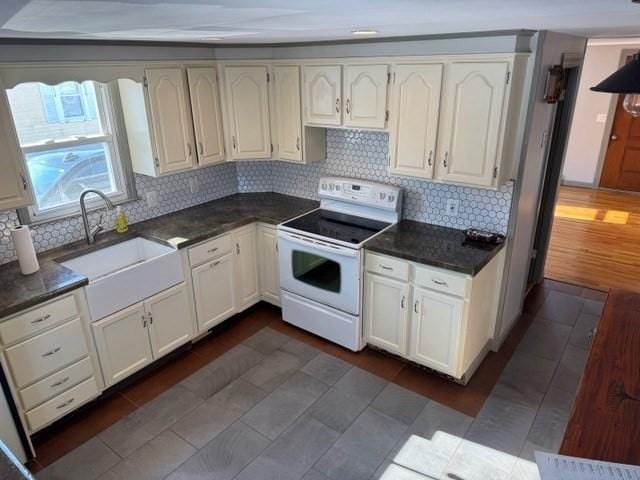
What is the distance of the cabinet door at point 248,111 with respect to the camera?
11.3 feet

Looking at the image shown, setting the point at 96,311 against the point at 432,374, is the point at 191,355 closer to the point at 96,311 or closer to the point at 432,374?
the point at 96,311

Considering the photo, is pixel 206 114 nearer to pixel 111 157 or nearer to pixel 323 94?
pixel 111 157

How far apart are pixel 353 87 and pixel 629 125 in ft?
19.2

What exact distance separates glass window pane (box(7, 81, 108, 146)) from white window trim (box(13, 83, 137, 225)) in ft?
0.11

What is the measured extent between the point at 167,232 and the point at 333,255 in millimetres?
1226

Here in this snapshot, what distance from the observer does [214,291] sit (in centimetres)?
344

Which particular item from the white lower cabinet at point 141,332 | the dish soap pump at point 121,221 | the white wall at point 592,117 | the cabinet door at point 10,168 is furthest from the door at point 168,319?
the white wall at point 592,117

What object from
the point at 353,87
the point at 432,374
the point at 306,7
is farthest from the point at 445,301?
the point at 306,7

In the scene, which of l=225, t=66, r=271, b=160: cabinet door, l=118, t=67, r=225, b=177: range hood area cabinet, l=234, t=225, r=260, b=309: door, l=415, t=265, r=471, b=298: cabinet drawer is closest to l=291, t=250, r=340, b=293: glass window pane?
l=234, t=225, r=260, b=309: door

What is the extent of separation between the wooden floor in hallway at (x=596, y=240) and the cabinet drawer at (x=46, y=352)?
13.6 ft

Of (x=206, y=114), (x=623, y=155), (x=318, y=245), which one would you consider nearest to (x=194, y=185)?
(x=206, y=114)

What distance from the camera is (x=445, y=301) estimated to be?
2.80m

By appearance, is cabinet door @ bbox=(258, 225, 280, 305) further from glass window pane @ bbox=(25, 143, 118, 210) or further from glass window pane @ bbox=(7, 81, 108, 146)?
glass window pane @ bbox=(7, 81, 108, 146)

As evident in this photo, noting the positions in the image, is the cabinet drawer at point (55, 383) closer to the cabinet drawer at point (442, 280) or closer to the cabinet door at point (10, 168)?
the cabinet door at point (10, 168)
